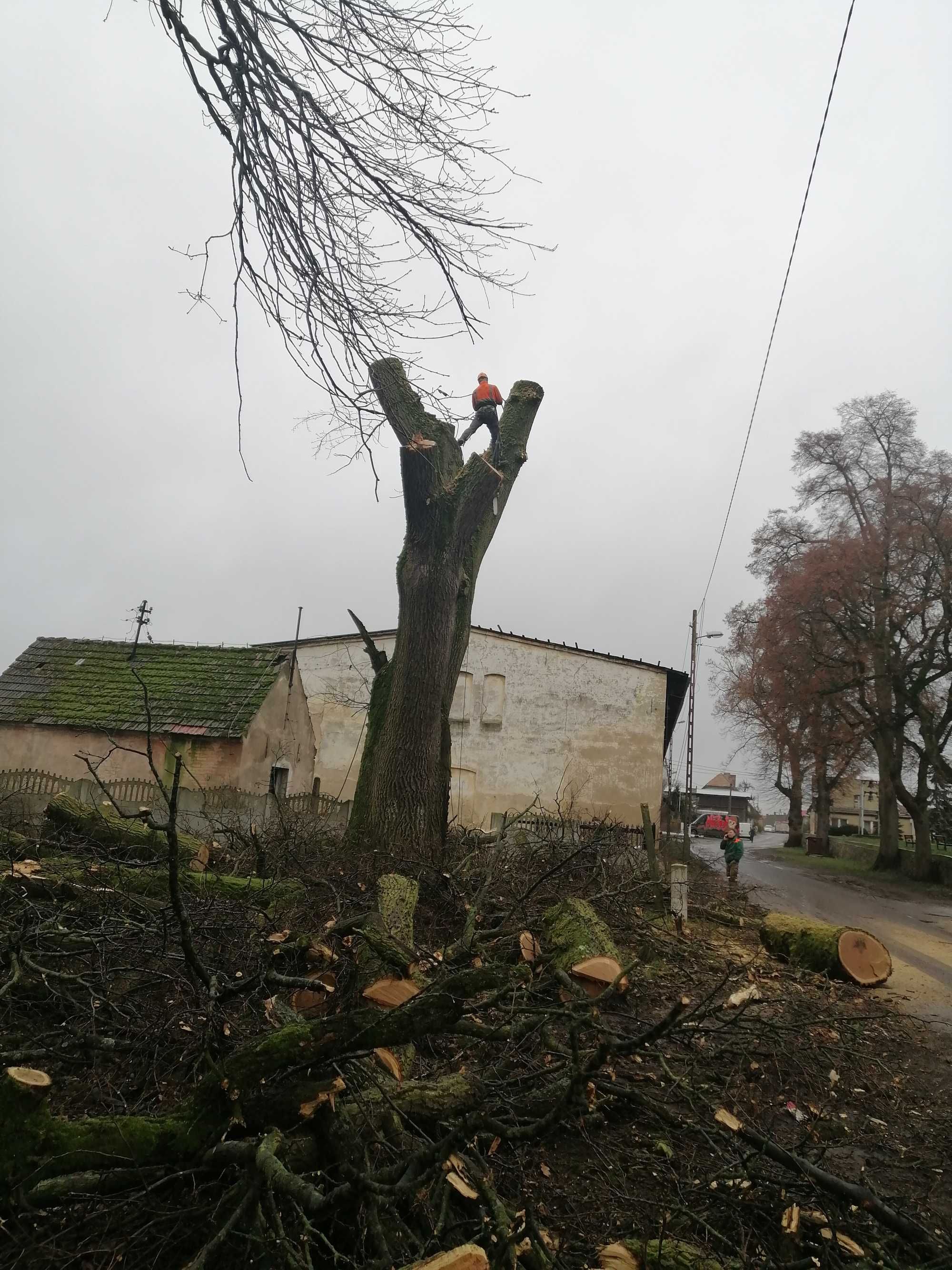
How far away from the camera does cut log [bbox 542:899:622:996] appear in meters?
5.00

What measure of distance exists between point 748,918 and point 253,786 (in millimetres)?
9294

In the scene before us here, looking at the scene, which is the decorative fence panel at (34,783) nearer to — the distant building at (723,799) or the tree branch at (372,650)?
the tree branch at (372,650)

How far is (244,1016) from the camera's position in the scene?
3611 mm

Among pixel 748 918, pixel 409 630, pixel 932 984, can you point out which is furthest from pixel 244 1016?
pixel 748 918

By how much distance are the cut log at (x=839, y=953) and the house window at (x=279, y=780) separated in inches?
421

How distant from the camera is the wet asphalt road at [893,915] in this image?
7535mm

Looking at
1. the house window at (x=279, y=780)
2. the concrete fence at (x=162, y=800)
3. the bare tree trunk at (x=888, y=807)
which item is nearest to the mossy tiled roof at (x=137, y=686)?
the house window at (x=279, y=780)

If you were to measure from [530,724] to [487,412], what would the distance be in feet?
44.5

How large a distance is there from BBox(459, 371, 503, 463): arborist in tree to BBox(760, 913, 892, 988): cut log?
591 cm

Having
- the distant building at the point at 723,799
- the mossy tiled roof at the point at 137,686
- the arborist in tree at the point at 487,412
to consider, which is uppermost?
the arborist in tree at the point at 487,412

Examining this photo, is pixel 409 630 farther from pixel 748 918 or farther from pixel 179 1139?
pixel 748 918

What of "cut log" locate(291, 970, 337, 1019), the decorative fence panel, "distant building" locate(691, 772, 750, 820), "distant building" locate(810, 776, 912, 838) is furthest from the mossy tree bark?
"distant building" locate(691, 772, 750, 820)

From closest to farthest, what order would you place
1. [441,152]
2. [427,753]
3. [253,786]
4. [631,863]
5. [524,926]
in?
[441,152]
[524,926]
[427,753]
[631,863]
[253,786]

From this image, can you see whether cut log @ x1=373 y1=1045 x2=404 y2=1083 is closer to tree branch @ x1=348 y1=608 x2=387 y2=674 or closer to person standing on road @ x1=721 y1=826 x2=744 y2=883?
tree branch @ x1=348 y1=608 x2=387 y2=674
